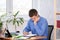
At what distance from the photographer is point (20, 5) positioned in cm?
A: 461

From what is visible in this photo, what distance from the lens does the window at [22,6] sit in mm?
4582

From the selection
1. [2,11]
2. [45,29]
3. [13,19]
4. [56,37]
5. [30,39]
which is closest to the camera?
[30,39]

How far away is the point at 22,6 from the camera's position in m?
4.60

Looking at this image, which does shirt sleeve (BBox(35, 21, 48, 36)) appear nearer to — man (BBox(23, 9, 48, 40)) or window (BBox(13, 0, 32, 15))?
man (BBox(23, 9, 48, 40))

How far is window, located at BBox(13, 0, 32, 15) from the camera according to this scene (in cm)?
458

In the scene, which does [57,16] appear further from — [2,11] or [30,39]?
[30,39]

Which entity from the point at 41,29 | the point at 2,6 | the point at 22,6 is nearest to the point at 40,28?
the point at 41,29

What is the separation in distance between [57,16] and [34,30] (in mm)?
1437

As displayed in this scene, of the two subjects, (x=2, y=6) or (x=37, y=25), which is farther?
(x=2, y=6)

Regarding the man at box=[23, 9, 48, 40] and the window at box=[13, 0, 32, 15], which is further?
the window at box=[13, 0, 32, 15]

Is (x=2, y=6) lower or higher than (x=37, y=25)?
higher

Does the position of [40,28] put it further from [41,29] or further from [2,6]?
[2,6]

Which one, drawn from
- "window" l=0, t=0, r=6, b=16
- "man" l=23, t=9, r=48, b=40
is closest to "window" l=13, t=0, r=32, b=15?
"window" l=0, t=0, r=6, b=16

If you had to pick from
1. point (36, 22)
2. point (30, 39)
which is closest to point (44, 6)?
point (36, 22)
